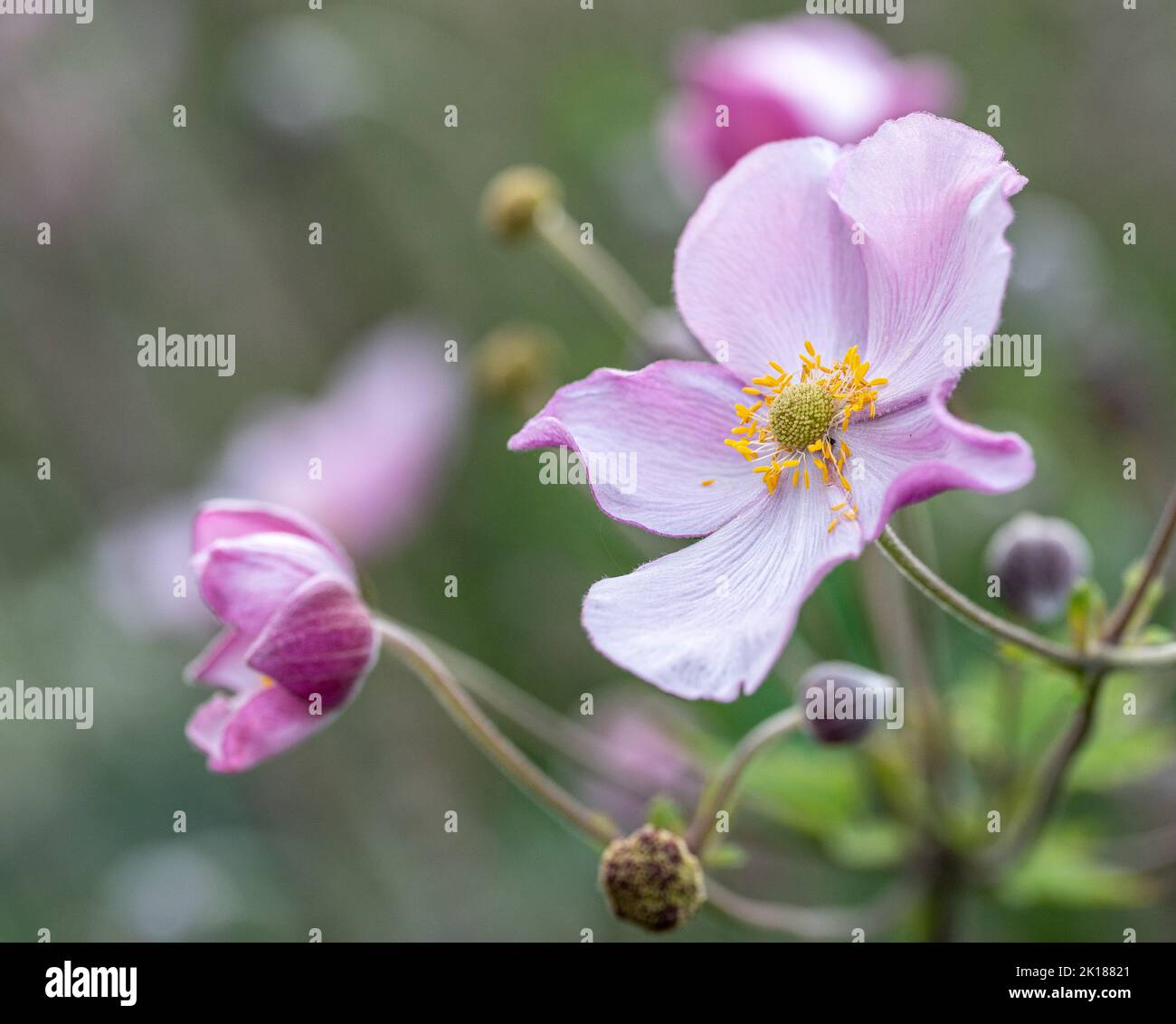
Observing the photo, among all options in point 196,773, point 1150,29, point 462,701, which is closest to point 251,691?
point 462,701

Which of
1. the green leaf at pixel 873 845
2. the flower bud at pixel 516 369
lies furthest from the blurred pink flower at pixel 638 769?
the flower bud at pixel 516 369

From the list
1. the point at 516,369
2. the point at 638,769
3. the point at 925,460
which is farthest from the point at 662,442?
the point at 638,769

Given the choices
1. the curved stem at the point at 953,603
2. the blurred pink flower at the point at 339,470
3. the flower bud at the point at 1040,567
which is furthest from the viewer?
the blurred pink flower at the point at 339,470

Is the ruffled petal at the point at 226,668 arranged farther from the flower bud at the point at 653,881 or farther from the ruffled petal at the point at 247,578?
the flower bud at the point at 653,881

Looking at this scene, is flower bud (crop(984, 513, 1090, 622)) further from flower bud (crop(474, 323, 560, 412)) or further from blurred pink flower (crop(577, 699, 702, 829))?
flower bud (crop(474, 323, 560, 412))

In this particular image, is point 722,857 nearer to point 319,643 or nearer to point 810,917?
point 810,917

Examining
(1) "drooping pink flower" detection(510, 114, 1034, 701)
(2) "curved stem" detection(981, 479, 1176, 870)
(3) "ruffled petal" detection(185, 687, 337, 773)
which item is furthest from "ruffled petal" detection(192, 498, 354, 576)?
(2) "curved stem" detection(981, 479, 1176, 870)
